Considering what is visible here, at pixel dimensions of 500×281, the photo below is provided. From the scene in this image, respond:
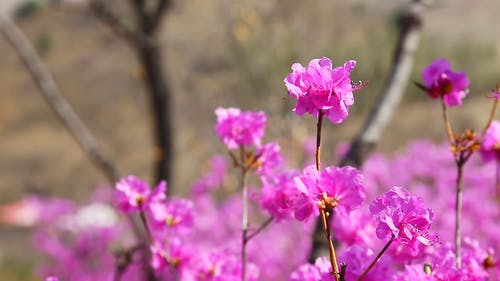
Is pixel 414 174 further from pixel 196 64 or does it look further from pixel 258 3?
pixel 196 64

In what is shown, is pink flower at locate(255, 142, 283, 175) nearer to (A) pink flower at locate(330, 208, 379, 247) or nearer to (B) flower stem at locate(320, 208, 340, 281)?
(A) pink flower at locate(330, 208, 379, 247)

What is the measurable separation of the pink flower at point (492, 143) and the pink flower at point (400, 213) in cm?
65

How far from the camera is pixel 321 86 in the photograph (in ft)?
3.22

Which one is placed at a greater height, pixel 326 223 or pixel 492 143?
pixel 492 143

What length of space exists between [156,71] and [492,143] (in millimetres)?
2894

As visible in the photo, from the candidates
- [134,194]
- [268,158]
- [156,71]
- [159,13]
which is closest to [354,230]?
[268,158]

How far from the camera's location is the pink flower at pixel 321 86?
978 millimetres

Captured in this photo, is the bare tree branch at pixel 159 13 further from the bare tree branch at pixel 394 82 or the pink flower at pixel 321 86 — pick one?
the pink flower at pixel 321 86

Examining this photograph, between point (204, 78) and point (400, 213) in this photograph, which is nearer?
point (400, 213)

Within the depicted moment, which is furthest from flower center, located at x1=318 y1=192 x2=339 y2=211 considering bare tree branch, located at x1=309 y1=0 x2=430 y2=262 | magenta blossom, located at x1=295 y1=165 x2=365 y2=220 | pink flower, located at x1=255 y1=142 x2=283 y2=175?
bare tree branch, located at x1=309 y1=0 x2=430 y2=262

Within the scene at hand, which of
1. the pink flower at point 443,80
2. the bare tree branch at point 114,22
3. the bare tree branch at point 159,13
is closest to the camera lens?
the pink flower at point 443,80

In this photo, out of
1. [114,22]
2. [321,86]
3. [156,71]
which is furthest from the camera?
[156,71]

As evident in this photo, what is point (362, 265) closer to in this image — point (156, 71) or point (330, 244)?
point (330, 244)

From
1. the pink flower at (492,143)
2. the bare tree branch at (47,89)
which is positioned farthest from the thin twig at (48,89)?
the pink flower at (492,143)
